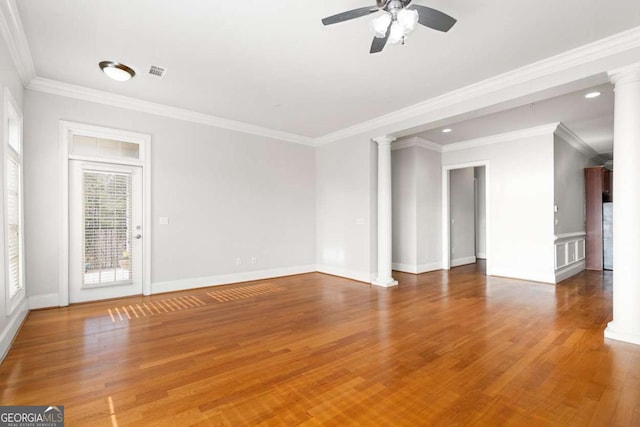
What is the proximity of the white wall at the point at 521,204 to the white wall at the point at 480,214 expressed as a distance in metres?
2.65

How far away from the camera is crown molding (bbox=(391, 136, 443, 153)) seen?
21.4ft

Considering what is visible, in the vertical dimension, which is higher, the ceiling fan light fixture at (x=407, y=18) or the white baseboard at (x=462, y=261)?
the ceiling fan light fixture at (x=407, y=18)

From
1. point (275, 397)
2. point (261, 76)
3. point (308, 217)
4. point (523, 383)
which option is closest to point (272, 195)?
point (308, 217)

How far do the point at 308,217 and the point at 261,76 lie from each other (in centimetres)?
341

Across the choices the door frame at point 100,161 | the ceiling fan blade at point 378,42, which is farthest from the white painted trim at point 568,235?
the door frame at point 100,161

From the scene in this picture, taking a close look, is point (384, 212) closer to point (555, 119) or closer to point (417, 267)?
point (417, 267)

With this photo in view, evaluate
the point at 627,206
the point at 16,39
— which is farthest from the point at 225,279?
the point at 627,206

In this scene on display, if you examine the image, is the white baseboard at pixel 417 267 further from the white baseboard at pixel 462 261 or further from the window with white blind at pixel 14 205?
the window with white blind at pixel 14 205

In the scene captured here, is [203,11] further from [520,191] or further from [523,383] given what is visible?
[520,191]

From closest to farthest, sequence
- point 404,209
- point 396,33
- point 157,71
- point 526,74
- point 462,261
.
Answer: point 396,33
point 526,74
point 157,71
point 404,209
point 462,261

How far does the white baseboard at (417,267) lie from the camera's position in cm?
657

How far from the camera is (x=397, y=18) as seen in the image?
7.38 ft

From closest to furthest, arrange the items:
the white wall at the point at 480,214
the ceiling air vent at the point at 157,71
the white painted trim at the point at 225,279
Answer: the ceiling air vent at the point at 157,71, the white painted trim at the point at 225,279, the white wall at the point at 480,214

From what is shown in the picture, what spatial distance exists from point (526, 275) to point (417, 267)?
1946mm
